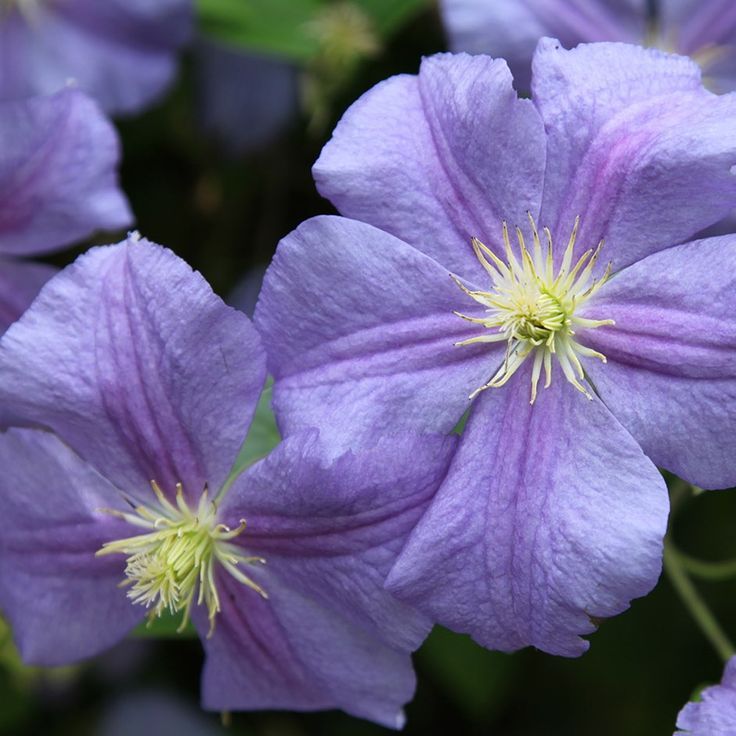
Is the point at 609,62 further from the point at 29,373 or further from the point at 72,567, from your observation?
the point at 72,567

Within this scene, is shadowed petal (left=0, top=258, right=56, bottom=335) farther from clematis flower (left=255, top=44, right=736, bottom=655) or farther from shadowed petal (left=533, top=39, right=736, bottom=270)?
shadowed petal (left=533, top=39, right=736, bottom=270)

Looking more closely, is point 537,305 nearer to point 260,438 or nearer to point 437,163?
point 437,163

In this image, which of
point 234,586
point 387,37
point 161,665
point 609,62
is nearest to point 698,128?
point 609,62


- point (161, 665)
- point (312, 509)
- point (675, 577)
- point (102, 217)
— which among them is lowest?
point (161, 665)

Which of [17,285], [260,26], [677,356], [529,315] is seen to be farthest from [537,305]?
[260,26]

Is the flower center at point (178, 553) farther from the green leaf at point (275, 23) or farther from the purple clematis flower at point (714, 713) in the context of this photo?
the green leaf at point (275, 23)

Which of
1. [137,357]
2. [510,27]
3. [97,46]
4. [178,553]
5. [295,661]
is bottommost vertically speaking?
[295,661]

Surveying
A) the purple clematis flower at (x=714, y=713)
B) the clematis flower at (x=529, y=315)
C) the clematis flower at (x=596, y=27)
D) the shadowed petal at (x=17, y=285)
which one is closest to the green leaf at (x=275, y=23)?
the clematis flower at (x=596, y=27)
